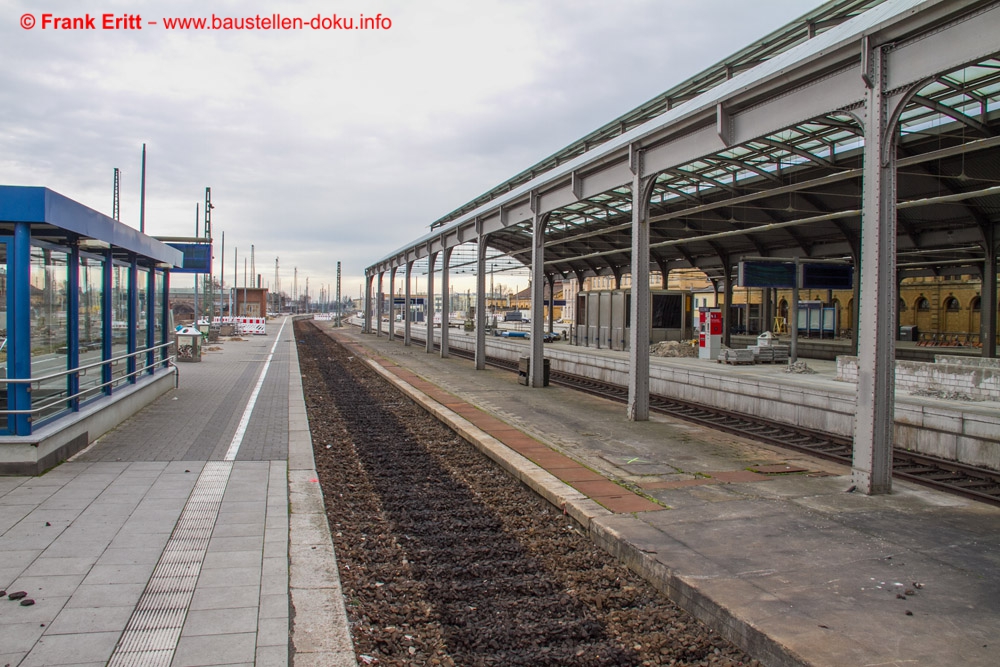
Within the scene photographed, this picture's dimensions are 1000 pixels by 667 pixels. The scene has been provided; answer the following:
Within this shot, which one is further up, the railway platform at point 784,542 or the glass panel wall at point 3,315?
the glass panel wall at point 3,315

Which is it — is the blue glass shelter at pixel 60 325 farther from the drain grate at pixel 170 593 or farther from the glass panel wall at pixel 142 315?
the drain grate at pixel 170 593

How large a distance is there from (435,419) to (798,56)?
25.5 ft

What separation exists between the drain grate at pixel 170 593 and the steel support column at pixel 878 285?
19.4 ft

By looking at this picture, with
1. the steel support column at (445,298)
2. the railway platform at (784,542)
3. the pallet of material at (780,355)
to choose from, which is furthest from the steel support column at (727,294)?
the railway platform at (784,542)

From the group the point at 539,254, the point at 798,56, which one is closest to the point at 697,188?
the point at 539,254

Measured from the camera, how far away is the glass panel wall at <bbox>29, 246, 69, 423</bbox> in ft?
24.3

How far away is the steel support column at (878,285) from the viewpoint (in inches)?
253

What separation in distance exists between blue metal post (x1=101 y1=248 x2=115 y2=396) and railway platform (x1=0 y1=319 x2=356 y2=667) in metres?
1.29

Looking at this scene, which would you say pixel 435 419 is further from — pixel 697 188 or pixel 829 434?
pixel 697 188

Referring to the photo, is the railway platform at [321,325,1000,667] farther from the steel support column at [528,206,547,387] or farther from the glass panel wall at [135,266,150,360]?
the glass panel wall at [135,266,150,360]

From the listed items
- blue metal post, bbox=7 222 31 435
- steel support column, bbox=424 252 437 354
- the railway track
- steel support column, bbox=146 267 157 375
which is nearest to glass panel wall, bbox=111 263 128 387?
steel support column, bbox=146 267 157 375

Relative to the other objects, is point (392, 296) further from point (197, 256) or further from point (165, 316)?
point (165, 316)

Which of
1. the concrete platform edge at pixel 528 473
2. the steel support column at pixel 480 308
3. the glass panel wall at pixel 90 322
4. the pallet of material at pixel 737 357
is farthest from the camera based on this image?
the steel support column at pixel 480 308

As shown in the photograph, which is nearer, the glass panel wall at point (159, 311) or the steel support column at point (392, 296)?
the glass panel wall at point (159, 311)
